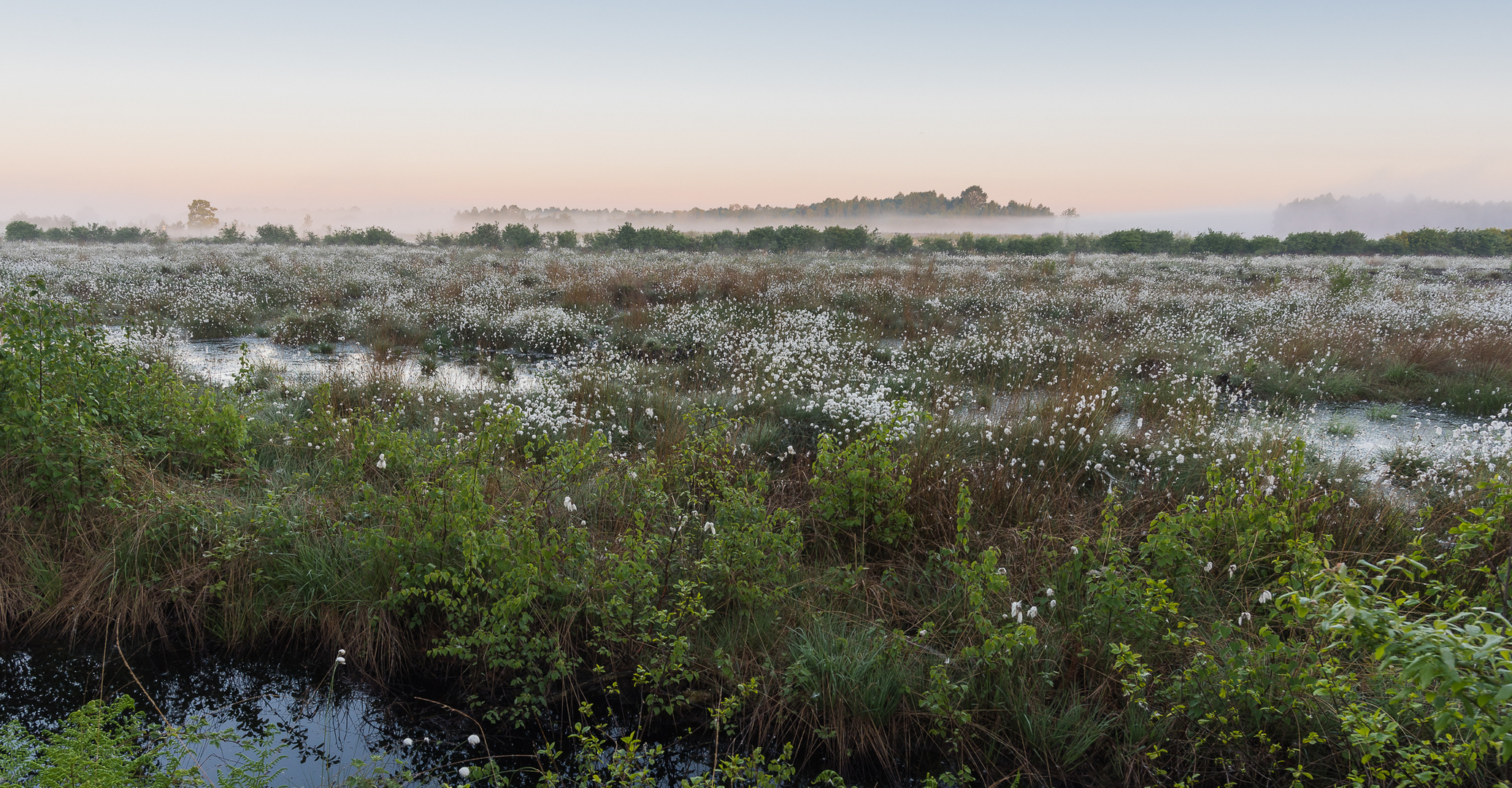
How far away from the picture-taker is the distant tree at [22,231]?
48.9 meters

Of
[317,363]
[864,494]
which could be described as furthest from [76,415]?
[317,363]

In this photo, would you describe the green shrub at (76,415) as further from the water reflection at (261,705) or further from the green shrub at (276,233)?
the green shrub at (276,233)

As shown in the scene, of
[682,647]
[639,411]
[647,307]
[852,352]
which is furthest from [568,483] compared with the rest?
[647,307]

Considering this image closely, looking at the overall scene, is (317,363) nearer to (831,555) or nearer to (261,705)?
(261,705)

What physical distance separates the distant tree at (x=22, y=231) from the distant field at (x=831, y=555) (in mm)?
61401

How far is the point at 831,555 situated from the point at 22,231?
7032 centimetres

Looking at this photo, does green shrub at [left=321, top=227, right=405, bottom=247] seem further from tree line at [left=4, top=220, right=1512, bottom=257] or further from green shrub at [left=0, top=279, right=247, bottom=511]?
green shrub at [left=0, top=279, right=247, bottom=511]

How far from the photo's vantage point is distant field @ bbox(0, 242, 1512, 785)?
3416mm

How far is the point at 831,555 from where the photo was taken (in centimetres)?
521

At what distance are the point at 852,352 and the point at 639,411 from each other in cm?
399

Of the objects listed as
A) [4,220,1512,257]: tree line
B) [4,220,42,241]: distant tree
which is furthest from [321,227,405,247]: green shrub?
[4,220,42,241]: distant tree

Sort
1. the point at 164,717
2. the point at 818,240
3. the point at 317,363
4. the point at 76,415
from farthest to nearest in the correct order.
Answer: the point at 818,240
the point at 317,363
the point at 76,415
the point at 164,717

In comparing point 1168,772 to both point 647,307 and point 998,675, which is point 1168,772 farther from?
point 647,307

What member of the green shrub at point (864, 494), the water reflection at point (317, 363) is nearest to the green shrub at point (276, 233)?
the water reflection at point (317, 363)
